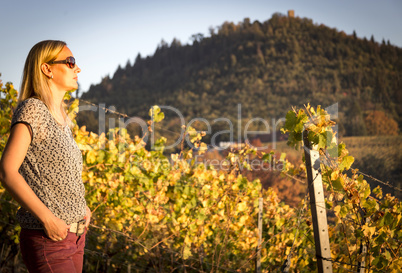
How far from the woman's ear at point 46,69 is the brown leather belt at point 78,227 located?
18.3 inches

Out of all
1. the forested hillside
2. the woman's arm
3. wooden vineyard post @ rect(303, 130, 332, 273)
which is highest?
the forested hillside

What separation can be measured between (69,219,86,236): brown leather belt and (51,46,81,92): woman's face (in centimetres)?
44

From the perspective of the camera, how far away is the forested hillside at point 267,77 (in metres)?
36.3

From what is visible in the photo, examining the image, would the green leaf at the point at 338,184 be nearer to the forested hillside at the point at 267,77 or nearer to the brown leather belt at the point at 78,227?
the brown leather belt at the point at 78,227

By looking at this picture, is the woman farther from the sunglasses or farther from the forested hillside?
the forested hillside

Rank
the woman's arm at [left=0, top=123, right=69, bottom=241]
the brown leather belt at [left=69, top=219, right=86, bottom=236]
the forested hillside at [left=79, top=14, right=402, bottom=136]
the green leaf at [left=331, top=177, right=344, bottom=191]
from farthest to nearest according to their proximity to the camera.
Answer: the forested hillside at [left=79, top=14, right=402, bottom=136] → the green leaf at [left=331, top=177, right=344, bottom=191] → the brown leather belt at [left=69, top=219, right=86, bottom=236] → the woman's arm at [left=0, top=123, right=69, bottom=241]

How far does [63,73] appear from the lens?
1239 mm

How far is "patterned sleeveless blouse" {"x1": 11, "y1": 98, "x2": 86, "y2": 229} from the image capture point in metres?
1.10

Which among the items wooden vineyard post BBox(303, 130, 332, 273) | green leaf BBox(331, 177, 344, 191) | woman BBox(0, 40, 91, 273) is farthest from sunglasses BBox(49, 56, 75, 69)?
green leaf BBox(331, 177, 344, 191)

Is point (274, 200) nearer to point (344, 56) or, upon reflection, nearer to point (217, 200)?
point (217, 200)

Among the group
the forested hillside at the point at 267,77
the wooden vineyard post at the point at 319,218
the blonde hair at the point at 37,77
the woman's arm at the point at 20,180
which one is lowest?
the wooden vineyard post at the point at 319,218

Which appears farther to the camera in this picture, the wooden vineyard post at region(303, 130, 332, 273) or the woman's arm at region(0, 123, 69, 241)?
the wooden vineyard post at region(303, 130, 332, 273)

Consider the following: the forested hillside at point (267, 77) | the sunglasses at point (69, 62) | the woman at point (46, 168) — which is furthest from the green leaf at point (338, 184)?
the forested hillside at point (267, 77)

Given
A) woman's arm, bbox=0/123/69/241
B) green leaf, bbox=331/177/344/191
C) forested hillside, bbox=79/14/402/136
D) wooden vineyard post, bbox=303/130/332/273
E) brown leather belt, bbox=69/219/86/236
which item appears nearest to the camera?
woman's arm, bbox=0/123/69/241
